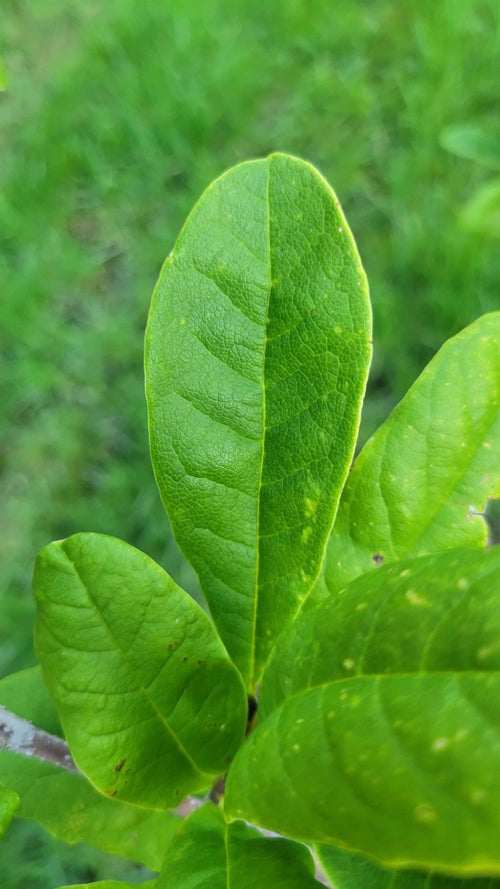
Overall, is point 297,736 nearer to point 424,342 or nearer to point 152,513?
point 152,513

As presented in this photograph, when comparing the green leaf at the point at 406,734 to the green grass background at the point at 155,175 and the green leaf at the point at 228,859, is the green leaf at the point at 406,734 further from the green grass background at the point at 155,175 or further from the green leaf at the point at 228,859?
the green grass background at the point at 155,175

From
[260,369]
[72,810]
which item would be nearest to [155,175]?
[260,369]

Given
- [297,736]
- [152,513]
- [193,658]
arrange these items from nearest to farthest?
[297,736] < [193,658] < [152,513]

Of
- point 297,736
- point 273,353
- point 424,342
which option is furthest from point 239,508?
point 424,342

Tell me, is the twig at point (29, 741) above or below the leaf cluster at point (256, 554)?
below

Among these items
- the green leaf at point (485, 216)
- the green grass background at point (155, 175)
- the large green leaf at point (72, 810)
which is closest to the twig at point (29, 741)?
the large green leaf at point (72, 810)
